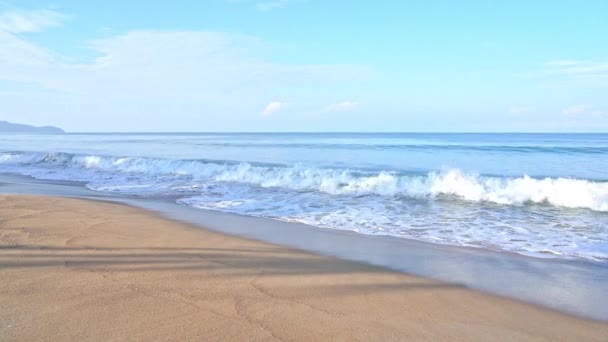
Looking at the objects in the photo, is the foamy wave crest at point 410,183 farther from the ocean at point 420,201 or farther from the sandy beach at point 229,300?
the sandy beach at point 229,300

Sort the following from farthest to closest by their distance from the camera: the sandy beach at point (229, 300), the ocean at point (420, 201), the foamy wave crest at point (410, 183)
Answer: the foamy wave crest at point (410, 183) → the ocean at point (420, 201) → the sandy beach at point (229, 300)

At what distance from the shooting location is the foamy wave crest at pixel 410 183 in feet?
35.7

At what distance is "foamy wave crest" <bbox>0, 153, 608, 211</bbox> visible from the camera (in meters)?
10.9

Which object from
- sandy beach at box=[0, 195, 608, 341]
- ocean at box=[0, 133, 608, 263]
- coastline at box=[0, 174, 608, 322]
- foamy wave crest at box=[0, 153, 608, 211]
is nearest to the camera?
sandy beach at box=[0, 195, 608, 341]

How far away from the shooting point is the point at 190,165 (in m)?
19.9

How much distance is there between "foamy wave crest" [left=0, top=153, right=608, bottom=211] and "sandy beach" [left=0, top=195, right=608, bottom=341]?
790 centimetres

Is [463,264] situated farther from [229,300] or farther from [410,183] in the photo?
[410,183]

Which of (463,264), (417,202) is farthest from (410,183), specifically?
(463,264)

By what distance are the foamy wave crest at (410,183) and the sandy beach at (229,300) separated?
7904 millimetres

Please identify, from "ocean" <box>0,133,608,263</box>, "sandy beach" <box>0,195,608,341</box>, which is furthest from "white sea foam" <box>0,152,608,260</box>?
"sandy beach" <box>0,195,608,341</box>

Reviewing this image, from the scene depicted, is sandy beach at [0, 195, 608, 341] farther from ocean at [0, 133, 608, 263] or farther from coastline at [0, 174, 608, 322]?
ocean at [0, 133, 608, 263]

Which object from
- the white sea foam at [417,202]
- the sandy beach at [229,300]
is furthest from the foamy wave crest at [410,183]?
the sandy beach at [229,300]

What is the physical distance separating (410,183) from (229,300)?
10405 mm

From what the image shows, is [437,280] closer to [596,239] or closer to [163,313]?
[163,313]
